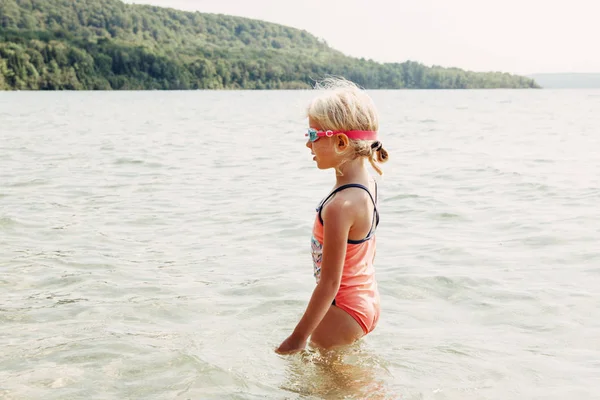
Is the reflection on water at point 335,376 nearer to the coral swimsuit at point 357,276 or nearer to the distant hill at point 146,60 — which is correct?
the coral swimsuit at point 357,276

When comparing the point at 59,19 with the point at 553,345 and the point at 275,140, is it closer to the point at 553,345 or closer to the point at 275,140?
the point at 275,140

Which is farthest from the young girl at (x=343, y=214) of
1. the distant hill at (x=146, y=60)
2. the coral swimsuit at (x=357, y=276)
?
the distant hill at (x=146, y=60)

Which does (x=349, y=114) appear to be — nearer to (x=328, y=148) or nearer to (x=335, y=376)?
(x=328, y=148)

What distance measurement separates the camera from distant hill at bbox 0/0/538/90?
112938mm

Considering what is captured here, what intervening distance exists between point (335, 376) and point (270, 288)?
7.43 ft

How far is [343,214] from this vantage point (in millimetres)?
3713

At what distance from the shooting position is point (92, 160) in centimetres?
1764

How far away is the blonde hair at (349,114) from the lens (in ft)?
12.5

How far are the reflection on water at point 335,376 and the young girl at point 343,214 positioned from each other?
28cm

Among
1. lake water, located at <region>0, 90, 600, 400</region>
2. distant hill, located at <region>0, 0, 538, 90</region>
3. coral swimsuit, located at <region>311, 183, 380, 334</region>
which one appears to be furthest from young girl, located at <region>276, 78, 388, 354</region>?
distant hill, located at <region>0, 0, 538, 90</region>

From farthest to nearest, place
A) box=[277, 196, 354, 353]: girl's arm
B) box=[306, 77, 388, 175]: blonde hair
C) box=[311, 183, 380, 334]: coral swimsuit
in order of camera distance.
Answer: box=[311, 183, 380, 334]: coral swimsuit
box=[306, 77, 388, 175]: blonde hair
box=[277, 196, 354, 353]: girl's arm

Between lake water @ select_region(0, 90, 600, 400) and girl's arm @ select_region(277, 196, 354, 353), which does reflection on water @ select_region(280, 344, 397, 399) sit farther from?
girl's arm @ select_region(277, 196, 354, 353)

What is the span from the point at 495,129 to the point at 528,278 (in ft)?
87.1

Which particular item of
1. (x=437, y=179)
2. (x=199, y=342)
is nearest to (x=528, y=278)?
(x=199, y=342)
